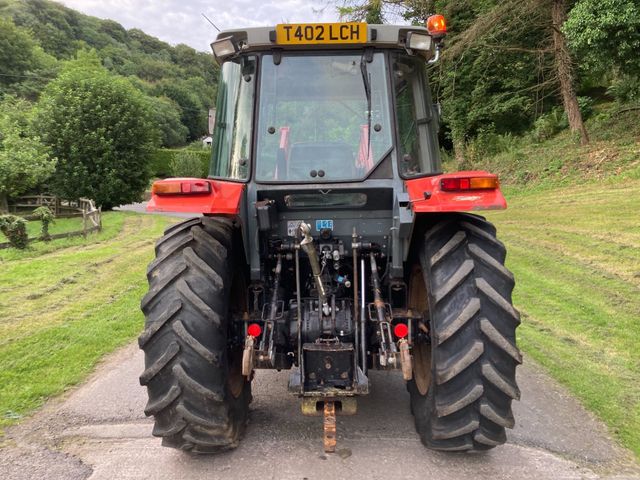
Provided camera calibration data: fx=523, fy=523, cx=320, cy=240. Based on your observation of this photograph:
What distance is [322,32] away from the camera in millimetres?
3172

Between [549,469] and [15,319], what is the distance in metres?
5.93

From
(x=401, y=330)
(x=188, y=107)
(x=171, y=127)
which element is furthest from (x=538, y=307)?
(x=188, y=107)

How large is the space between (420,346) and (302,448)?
40.8 inches

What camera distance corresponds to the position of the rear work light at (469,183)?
9.08 feet

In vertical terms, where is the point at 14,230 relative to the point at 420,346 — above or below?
above

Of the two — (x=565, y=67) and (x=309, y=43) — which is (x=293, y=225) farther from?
(x=565, y=67)

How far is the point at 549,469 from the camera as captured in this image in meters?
2.96

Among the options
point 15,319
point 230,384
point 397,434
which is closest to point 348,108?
point 230,384

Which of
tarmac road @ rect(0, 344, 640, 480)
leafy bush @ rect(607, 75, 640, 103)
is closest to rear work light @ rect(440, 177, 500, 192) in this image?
tarmac road @ rect(0, 344, 640, 480)

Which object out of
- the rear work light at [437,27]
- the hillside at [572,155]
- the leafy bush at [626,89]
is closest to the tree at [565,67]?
the hillside at [572,155]

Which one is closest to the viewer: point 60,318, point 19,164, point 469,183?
point 469,183

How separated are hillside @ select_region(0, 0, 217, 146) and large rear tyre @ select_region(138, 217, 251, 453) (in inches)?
2855

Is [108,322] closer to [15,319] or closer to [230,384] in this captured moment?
[15,319]

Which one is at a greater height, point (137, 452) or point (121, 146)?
point (121, 146)
